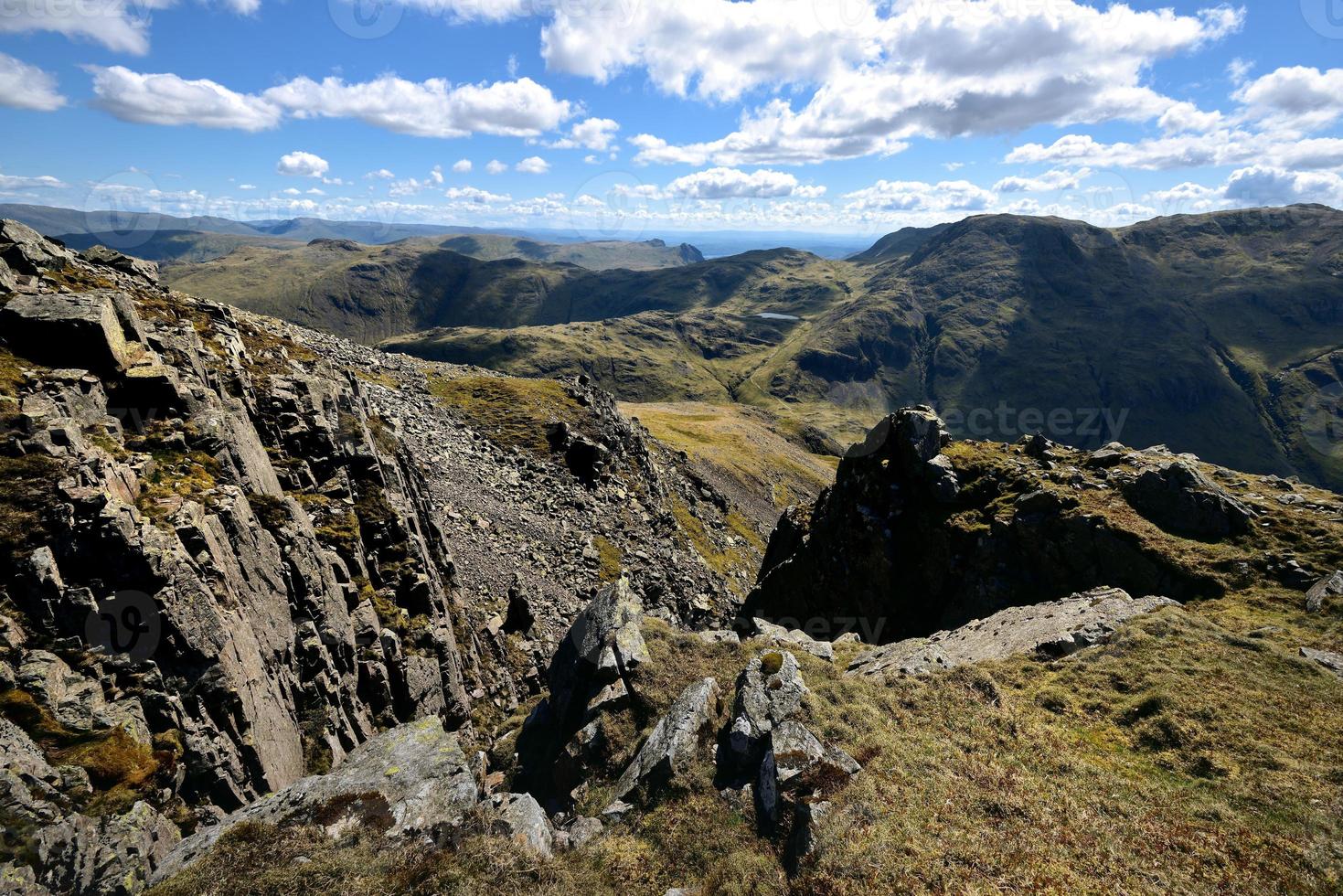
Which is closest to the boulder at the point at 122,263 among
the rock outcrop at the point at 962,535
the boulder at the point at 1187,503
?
the rock outcrop at the point at 962,535

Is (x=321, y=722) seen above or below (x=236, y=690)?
below

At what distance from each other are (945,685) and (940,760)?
5.72 m

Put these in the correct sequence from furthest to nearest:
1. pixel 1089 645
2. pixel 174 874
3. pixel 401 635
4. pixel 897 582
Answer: pixel 897 582 → pixel 401 635 → pixel 1089 645 → pixel 174 874

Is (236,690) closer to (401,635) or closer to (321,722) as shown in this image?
(321,722)

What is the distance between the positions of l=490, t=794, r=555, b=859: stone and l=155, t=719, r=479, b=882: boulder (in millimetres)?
1134

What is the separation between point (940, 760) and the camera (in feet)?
73.6

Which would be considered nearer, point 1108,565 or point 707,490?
point 1108,565

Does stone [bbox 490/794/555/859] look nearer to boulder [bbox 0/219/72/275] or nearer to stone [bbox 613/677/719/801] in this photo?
stone [bbox 613/677/719/801]

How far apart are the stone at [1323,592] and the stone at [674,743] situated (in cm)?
3215

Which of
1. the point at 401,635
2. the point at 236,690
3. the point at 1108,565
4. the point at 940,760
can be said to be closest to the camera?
the point at 236,690

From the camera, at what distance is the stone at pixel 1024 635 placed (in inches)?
1203

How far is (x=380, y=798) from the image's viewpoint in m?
20.0

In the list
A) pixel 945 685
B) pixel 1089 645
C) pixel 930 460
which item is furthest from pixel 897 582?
pixel 945 685

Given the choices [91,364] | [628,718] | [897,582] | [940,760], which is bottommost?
[897,582]
